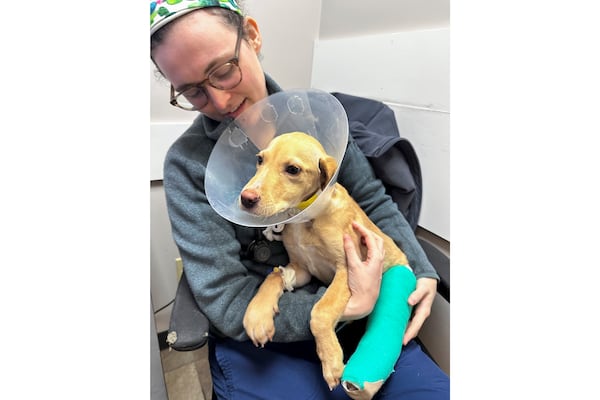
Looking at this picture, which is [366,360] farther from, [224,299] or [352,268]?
[224,299]

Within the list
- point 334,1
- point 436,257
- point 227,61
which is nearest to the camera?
point 227,61

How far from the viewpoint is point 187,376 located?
1.31m

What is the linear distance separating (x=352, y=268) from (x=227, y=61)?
0.53 meters

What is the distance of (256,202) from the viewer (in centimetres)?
57

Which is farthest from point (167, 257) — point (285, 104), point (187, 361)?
point (285, 104)

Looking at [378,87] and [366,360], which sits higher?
[378,87]

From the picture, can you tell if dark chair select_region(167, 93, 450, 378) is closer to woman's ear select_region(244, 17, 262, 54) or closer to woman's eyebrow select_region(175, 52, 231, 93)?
woman's ear select_region(244, 17, 262, 54)

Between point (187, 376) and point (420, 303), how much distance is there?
3.24 feet

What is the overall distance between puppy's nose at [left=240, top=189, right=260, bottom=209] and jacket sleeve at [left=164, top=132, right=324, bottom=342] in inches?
9.3

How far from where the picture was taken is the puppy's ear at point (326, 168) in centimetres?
64

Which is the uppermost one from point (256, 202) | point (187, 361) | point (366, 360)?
point (256, 202)

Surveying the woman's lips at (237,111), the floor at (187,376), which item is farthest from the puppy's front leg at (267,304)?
the floor at (187,376)

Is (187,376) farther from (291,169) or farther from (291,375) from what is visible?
(291,169)

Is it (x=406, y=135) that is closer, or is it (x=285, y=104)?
(x=285, y=104)
